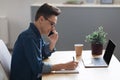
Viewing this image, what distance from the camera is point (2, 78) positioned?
5.62 feet

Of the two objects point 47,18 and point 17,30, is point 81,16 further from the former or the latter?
point 47,18

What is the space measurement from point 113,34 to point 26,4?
154 cm

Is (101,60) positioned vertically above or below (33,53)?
below

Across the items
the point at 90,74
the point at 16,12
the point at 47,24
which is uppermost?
the point at 47,24

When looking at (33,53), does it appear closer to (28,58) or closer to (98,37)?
(28,58)

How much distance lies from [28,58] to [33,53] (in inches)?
2.0

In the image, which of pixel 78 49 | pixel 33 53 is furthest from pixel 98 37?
pixel 33 53

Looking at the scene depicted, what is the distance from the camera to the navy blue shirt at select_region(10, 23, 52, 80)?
1761mm

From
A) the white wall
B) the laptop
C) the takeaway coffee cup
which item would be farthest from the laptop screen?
the white wall

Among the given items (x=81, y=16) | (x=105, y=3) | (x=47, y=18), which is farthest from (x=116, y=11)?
(x=47, y=18)

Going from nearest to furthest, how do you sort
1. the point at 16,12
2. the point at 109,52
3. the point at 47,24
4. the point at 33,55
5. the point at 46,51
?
the point at 33,55
the point at 47,24
the point at 109,52
the point at 46,51
the point at 16,12

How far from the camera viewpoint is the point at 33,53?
1.76 metres

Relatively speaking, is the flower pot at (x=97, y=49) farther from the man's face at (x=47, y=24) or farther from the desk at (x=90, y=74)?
Result: the man's face at (x=47, y=24)

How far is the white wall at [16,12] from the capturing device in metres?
4.29
